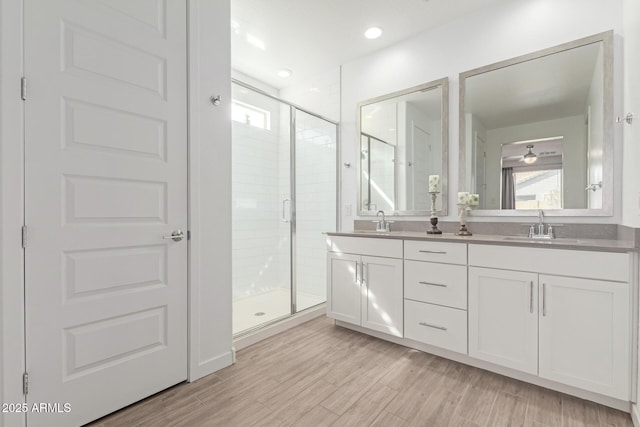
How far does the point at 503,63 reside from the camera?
245cm

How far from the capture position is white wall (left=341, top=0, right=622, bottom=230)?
212cm

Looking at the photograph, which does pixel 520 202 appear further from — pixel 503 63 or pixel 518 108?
pixel 503 63

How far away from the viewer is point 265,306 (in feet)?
10.6

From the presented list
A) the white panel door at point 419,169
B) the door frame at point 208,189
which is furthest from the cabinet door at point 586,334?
the door frame at point 208,189

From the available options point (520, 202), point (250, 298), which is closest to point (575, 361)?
point (520, 202)

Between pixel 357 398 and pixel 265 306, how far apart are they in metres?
1.67

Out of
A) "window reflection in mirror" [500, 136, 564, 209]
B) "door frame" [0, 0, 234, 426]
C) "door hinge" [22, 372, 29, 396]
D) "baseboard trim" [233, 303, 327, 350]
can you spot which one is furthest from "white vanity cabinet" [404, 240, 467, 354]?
"door hinge" [22, 372, 29, 396]

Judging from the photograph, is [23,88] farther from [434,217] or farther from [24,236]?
[434,217]

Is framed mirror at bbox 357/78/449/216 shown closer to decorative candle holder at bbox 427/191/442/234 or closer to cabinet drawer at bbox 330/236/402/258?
decorative candle holder at bbox 427/191/442/234

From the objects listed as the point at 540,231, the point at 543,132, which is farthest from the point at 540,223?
the point at 543,132

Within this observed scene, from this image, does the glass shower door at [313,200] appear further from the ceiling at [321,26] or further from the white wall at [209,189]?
the white wall at [209,189]

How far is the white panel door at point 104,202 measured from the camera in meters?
1.40

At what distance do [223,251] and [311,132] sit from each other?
191cm

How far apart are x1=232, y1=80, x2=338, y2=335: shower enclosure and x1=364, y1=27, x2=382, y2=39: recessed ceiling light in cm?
94
